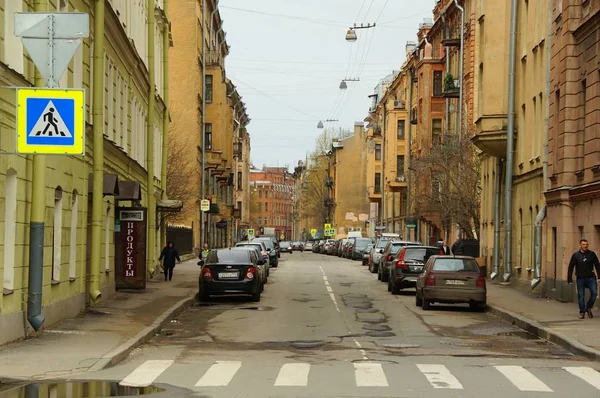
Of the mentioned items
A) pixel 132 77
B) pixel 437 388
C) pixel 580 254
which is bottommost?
pixel 437 388

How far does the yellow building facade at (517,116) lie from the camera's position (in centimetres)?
3362

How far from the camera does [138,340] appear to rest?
17.6 m

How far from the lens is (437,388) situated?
1248cm

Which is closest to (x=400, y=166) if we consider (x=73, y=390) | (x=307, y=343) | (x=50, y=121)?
(x=307, y=343)

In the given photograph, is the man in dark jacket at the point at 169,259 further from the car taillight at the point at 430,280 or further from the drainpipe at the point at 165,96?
the car taillight at the point at 430,280

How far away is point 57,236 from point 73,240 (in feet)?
5.35

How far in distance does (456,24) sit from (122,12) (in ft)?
120

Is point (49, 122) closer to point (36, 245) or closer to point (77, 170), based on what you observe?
point (36, 245)

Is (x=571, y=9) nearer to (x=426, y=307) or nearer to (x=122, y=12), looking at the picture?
(x=426, y=307)

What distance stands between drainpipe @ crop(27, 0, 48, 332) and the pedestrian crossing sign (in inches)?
97.6

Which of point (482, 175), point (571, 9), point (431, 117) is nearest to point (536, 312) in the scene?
point (571, 9)

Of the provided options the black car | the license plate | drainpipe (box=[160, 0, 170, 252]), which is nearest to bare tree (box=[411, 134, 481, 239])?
drainpipe (box=[160, 0, 170, 252])

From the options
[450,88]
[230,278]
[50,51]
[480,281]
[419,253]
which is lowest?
[230,278]

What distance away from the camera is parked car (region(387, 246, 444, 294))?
3325 cm
